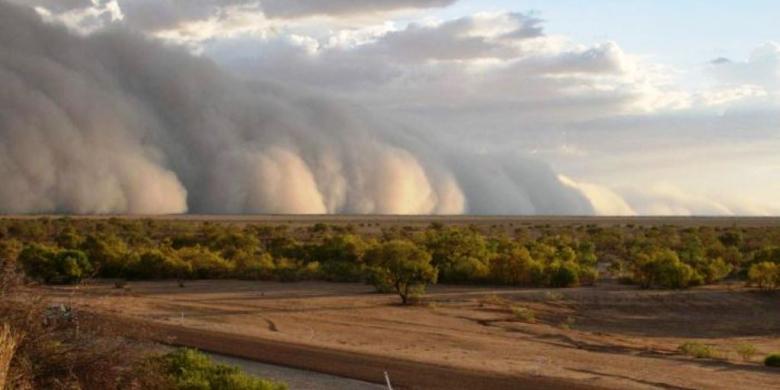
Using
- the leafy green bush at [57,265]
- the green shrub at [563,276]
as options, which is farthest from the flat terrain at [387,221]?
the green shrub at [563,276]

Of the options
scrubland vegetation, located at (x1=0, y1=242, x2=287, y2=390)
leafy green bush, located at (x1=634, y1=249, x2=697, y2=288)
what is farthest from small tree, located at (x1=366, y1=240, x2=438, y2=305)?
scrubland vegetation, located at (x1=0, y1=242, x2=287, y2=390)

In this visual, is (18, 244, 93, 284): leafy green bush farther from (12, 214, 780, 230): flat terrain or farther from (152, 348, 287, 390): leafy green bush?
(12, 214, 780, 230): flat terrain

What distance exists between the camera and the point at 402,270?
28062 millimetres

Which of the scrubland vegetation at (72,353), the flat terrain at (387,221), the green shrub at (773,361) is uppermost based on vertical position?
the flat terrain at (387,221)

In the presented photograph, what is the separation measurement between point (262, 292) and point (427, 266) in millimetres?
5352

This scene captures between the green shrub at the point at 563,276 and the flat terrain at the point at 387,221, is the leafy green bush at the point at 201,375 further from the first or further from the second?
the flat terrain at the point at 387,221

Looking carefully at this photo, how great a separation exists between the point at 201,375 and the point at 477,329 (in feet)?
38.3

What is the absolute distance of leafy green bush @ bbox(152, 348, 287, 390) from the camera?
10.5 meters

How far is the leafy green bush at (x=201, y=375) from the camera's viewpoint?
34.6 feet

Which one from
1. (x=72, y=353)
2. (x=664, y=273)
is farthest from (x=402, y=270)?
(x=72, y=353)

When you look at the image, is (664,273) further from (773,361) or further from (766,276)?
(773,361)

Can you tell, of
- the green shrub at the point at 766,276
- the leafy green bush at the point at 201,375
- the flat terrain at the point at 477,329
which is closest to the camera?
the leafy green bush at the point at 201,375

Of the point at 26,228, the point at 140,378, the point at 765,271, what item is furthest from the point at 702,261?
the point at 26,228

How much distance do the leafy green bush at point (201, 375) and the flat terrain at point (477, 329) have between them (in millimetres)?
1156
